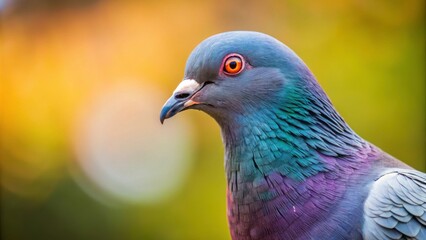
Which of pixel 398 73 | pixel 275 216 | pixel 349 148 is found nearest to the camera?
pixel 275 216

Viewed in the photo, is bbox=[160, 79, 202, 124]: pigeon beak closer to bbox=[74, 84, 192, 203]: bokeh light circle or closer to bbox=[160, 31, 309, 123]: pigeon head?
bbox=[160, 31, 309, 123]: pigeon head

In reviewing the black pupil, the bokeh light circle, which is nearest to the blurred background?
the bokeh light circle

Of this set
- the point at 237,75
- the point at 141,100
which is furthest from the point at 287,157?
the point at 141,100

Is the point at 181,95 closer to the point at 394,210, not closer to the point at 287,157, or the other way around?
the point at 287,157

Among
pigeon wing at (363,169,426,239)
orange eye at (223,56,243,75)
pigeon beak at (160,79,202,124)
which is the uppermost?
orange eye at (223,56,243,75)

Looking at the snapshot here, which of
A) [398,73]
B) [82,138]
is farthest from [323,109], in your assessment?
[82,138]

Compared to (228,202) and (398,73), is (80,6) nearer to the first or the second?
(398,73)

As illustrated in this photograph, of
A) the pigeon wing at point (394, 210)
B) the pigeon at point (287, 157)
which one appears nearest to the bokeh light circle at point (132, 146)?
the pigeon at point (287, 157)
